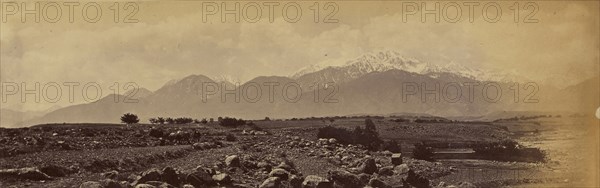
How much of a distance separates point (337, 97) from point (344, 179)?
114 meters

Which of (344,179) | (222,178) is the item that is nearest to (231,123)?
(344,179)

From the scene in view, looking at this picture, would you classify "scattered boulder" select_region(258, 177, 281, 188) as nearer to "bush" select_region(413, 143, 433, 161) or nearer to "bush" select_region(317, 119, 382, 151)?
"bush" select_region(317, 119, 382, 151)

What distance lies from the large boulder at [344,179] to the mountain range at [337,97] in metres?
5.68

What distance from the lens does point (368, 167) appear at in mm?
19734

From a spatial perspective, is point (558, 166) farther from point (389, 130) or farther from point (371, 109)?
point (371, 109)

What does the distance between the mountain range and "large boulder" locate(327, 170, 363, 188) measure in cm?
568

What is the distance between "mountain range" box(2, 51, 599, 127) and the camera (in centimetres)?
2380

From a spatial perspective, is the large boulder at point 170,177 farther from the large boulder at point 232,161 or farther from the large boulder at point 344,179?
the large boulder at point 344,179

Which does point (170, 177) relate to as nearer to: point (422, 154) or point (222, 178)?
point (222, 178)

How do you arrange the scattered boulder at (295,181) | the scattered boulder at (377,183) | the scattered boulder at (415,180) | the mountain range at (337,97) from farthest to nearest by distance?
the mountain range at (337,97)
the scattered boulder at (415,180)
the scattered boulder at (377,183)
the scattered boulder at (295,181)

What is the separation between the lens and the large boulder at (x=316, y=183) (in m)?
15.9

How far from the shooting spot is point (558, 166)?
23.4m

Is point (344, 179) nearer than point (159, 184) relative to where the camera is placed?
No

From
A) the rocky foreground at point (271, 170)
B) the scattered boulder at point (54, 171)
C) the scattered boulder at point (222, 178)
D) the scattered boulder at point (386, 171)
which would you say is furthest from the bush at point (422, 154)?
the scattered boulder at point (54, 171)
